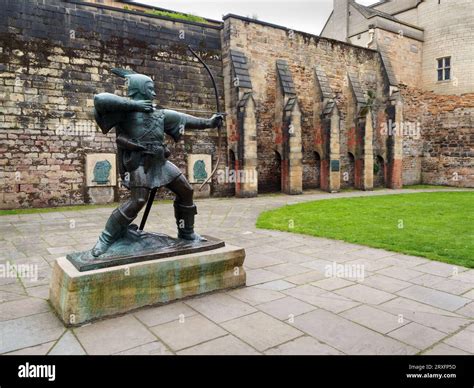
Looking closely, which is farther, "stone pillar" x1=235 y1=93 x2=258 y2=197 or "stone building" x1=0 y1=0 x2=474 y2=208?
"stone pillar" x1=235 y1=93 x2=258 y2=197

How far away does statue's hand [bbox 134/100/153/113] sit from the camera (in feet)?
13.5

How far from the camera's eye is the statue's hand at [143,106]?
162 inches

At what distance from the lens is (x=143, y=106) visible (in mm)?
4148

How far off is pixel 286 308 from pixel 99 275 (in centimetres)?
183

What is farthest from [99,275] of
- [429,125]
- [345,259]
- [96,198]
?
[429,125]

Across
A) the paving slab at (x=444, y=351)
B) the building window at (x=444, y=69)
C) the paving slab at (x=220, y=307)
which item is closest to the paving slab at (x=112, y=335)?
the paving slab at (x=220, y=307)

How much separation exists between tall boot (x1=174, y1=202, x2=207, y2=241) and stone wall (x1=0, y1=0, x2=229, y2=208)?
991cm

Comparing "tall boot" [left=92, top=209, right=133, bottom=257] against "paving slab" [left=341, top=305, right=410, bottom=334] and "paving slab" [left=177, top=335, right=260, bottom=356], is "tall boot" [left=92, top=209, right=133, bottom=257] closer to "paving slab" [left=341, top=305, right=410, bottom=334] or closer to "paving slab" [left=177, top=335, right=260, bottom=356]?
"paving slab" [left=177, top=335, right=260, bottom=356]

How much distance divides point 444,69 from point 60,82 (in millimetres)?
20627

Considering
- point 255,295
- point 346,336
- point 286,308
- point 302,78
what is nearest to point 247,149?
point 302,78

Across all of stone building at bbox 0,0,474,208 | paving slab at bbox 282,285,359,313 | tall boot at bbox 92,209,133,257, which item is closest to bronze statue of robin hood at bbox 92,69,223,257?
tall boot at bbox 92,209,133,257

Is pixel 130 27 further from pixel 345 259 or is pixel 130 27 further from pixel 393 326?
pixel 393 326

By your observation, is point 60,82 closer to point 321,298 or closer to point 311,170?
point 311,170

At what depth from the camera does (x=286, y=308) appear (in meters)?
3.91
